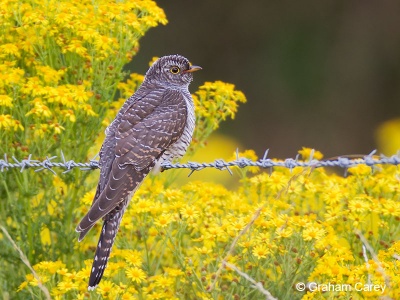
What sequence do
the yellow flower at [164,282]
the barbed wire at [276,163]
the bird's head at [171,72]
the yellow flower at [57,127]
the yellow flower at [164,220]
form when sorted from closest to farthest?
the barbed wire at [276,163] < the yellow flower at [164,282] < the yellow flower at [164,220] < the yellow flower at [57,127] < the bird's head at [171,72]

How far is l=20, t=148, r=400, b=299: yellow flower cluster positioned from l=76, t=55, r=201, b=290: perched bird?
0.58 feet

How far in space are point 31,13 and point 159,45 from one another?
15.2 meters

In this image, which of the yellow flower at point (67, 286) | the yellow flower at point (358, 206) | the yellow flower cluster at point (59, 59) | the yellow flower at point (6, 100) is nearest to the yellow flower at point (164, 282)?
the yellow flower at point (67, 286)

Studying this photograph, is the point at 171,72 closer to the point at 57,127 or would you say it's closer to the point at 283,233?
the point at 57,127

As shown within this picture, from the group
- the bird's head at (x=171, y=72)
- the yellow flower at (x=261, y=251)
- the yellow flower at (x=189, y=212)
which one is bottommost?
the yellow flower at (x=261, y=251)

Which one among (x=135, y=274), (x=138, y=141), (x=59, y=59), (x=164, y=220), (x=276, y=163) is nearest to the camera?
(x=276, y=163)

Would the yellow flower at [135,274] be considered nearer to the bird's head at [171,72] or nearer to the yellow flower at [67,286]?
the yellow flower at [67,286]

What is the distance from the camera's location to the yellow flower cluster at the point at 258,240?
5.30m

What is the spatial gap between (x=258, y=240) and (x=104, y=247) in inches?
31.2

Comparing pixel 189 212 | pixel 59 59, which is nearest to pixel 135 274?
pixel 189 212

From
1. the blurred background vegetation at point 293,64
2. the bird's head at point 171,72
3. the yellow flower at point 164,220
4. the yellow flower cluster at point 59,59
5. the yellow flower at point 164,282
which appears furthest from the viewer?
the blurred background vegetation at point 293,64

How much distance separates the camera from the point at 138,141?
5895 millimetres

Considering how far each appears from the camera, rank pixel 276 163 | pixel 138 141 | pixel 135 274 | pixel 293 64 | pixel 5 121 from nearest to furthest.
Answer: pixel 276 163, pixel 135 274, pixel 138 141, pixel 5 121, pixel 293 64

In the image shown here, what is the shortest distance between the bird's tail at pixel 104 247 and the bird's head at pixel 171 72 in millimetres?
1354
